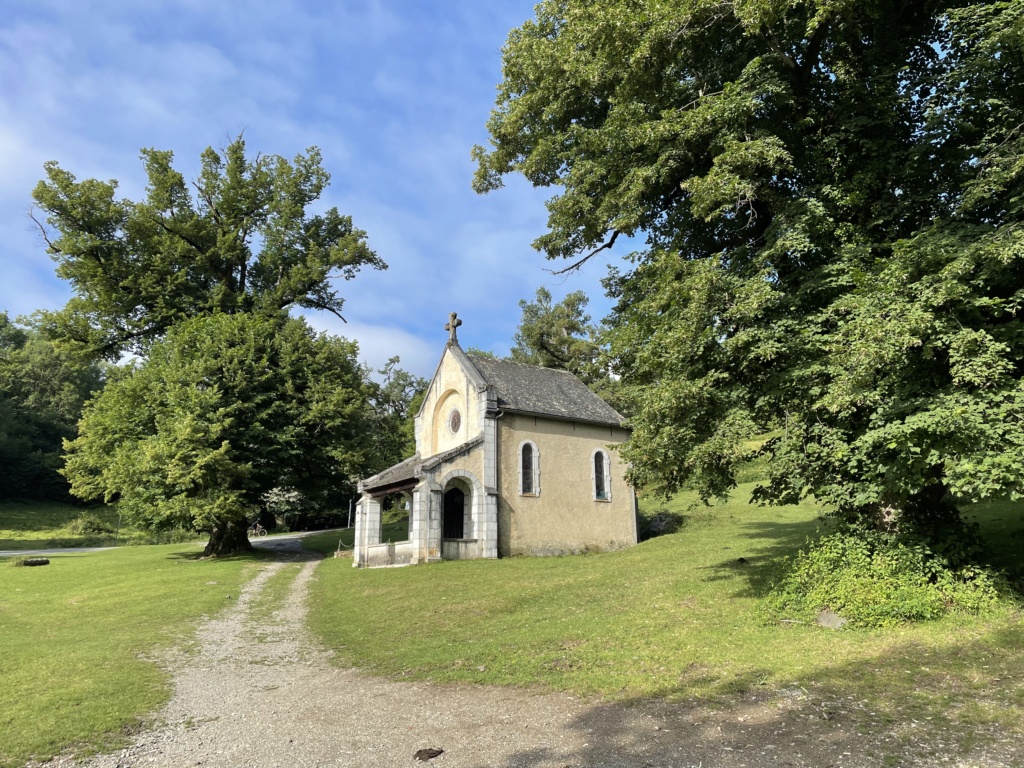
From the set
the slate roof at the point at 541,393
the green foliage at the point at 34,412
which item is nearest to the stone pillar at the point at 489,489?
the slate roof at the point at 541,393

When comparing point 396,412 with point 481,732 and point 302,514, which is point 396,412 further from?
point 481,732

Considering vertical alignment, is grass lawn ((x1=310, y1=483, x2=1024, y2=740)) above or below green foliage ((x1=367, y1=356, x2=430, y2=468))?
below

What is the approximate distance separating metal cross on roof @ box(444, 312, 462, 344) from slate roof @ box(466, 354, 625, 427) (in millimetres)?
1216

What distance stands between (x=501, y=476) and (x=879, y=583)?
655 inches

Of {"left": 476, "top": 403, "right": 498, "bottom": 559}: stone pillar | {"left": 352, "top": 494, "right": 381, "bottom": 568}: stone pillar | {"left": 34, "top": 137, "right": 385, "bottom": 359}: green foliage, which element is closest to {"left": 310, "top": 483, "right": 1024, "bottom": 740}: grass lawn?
{"left": 476, "top": 403, "right": 498, "bottom": 559}: stone pillar

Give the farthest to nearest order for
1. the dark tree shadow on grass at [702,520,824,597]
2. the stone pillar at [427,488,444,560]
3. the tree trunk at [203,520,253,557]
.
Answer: the tree trunk at [203,520,253,557], the stone pillar at [427,488,444,560], the dark tree shadow on grass at [702,520,824,597]

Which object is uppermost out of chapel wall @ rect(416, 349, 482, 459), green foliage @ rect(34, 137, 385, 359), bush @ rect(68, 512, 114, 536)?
green foliage @ rect(34, 137, 385, 359)

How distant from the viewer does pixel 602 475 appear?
2812 centimetres

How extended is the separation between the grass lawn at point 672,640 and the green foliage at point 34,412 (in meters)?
57.6

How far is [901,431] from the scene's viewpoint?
7.74 metres

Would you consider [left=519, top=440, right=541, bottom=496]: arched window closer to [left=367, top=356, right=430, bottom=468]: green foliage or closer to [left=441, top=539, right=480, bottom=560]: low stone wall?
[left=441, top=539, right=480, bottom=560]: low stone wall

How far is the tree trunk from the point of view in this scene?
29453mm

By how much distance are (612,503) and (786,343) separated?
18.9m

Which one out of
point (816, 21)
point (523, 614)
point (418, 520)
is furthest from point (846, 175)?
point (418, 520)
